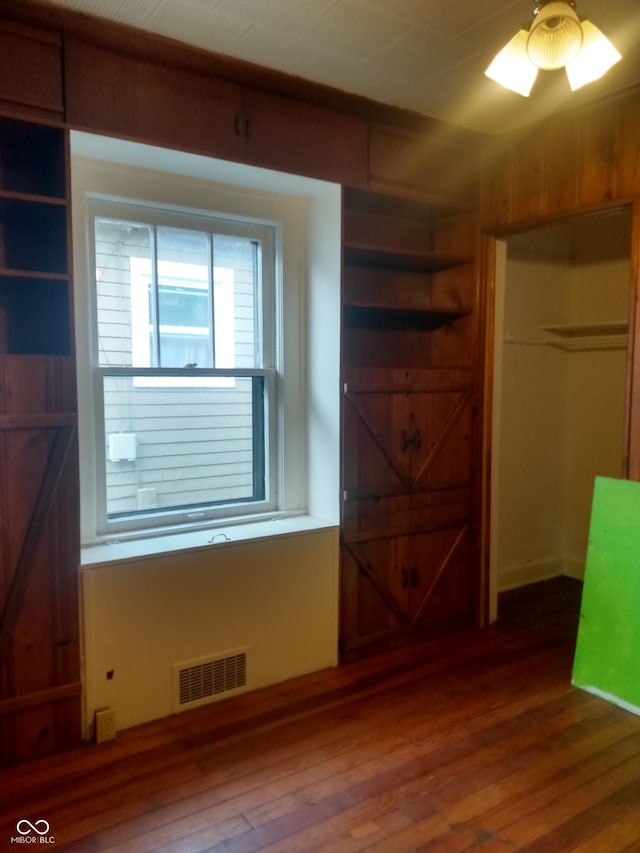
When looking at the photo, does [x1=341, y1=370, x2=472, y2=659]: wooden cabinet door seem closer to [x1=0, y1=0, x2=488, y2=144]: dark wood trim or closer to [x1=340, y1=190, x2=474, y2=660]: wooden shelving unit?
[x1=340, y1=190, x2=474, y2=660]: wooden shelving unit

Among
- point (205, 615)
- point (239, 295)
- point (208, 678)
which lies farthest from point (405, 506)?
point (239, 295)

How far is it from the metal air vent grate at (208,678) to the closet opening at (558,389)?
197 centimetres

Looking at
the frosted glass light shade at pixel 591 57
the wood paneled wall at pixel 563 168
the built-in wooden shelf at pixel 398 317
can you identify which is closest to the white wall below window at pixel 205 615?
the built-in wooden shelf at pixel 398 317

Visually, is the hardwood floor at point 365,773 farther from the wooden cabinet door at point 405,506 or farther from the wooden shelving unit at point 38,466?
the wooden cabinet door at point 405,506

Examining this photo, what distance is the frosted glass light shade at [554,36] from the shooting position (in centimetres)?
170

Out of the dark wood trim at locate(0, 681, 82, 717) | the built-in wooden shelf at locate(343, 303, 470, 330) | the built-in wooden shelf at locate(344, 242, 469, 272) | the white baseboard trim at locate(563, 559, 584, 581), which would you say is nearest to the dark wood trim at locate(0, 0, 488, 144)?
the built-in wooden shelf at locate(344, 242, 469, 272)

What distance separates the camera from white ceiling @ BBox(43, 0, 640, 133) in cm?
216

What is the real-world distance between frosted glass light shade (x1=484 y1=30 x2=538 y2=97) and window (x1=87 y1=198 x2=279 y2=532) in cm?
153

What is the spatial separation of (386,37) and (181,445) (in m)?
1.95

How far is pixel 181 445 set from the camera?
3051 millimetres

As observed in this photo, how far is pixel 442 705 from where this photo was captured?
109 inches

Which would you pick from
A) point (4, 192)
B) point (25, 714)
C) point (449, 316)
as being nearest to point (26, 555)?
point (25, 714)

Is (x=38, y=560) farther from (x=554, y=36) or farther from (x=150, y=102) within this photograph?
(x=554, y=36)

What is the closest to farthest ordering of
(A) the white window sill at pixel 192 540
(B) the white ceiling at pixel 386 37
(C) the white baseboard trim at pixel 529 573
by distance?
1. (B) the white ceiling at pixel 386 37
2. (A) the white window sill at pixel 192 540
3. (C) the white baseboard trim at pixel 529 573
